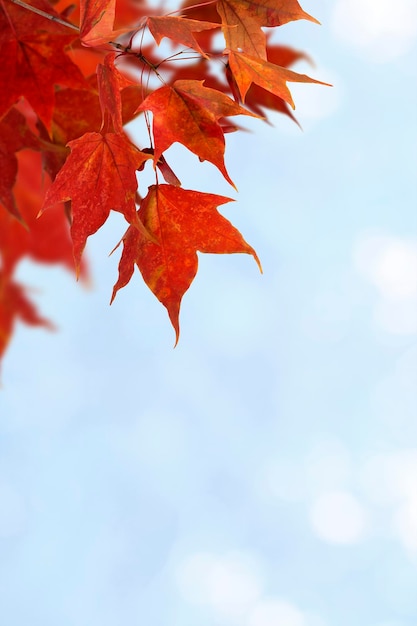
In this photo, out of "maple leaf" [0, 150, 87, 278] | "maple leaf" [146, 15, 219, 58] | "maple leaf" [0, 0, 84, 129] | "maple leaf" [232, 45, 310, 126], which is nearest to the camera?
"maple leaf" [146, 15, 219, 58]

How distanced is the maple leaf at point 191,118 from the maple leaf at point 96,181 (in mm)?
22

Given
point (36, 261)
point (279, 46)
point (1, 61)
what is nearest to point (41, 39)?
point (1, 61)

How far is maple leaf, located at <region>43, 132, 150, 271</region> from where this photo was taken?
16.7 inches

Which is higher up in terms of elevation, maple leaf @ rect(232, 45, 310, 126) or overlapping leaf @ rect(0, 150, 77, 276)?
maple leaf @ rect(232, 45, 310, 126)

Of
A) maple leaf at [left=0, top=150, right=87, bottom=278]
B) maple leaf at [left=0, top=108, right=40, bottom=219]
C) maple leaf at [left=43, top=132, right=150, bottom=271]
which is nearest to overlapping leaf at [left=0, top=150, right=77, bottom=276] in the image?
maple leaf at [left=0, top=150, right=87, bottom=278]

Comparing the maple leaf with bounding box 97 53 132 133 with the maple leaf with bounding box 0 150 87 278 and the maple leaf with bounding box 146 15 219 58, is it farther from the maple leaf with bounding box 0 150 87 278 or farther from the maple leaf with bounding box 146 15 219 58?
the maple leaf with bounding box 0 150 87 278

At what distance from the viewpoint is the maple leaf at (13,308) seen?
1.08m

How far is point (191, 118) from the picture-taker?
0.42 metres

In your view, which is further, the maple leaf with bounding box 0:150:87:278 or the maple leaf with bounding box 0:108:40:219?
the maple leaf with bounding box 0:150:87:278

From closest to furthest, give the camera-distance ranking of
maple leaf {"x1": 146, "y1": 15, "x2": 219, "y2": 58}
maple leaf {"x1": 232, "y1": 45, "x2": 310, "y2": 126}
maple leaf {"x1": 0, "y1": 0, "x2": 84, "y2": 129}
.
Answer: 1. maple leaf {"x1": 146, "y1": 15, "x2": 219, "y2": 58}
2. maple leaf {"x1": 0, "y1": 0, "x2": 84, "y2": 129}
3. maple leaf {"x1": 232, "y1": 45, "x2": 310, "y2": 126}

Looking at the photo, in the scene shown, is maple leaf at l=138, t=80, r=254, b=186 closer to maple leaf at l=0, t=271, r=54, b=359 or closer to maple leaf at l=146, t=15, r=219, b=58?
maple leaf at l=146, t=15, r=219, b=58

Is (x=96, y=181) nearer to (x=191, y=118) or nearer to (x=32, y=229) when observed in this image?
(x=191, y=118)

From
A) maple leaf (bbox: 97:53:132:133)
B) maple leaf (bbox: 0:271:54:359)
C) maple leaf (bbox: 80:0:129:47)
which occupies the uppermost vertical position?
maple leaf (bbox: 80:0:129:47)

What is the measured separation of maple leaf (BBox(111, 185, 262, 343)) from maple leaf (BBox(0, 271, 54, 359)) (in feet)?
2.24
